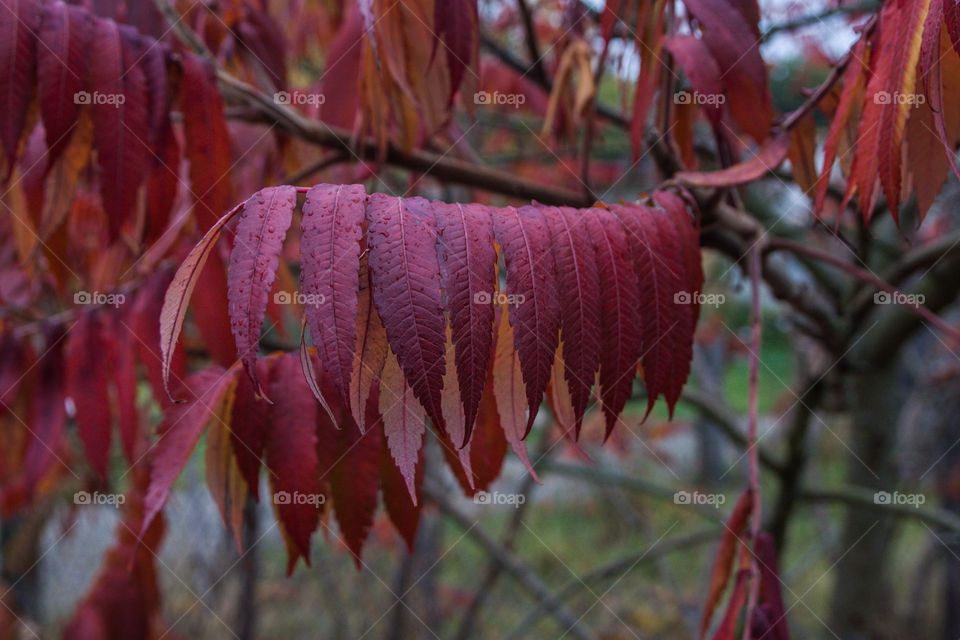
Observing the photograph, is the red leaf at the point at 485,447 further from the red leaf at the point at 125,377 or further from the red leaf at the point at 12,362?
the red leaf at the point at 12,362

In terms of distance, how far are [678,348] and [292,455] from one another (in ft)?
1.34

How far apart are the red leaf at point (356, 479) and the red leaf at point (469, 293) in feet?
0.59

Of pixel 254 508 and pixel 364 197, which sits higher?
pixel 364 197

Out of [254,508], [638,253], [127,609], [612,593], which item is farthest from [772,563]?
[612,593]

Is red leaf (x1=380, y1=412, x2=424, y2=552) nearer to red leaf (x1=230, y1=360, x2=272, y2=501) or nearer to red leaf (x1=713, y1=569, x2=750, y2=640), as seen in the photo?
red leaf (x1=230, y1=360, x2=272, y2=501)

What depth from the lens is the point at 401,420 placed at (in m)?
0.63

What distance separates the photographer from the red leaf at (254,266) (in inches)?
22.2

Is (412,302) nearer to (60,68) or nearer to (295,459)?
(295,459)

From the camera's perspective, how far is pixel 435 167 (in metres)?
1.25

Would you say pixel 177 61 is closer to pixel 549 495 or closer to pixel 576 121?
pixel 576 121

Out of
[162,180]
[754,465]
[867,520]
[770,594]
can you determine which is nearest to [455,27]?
[162,180]

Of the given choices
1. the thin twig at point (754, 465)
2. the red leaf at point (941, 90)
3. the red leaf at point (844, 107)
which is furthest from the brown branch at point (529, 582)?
the red leaf at point (941, 90)

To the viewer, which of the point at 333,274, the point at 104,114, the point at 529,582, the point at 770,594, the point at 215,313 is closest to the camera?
the point at 333,274

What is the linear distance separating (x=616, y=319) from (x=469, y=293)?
17cm
